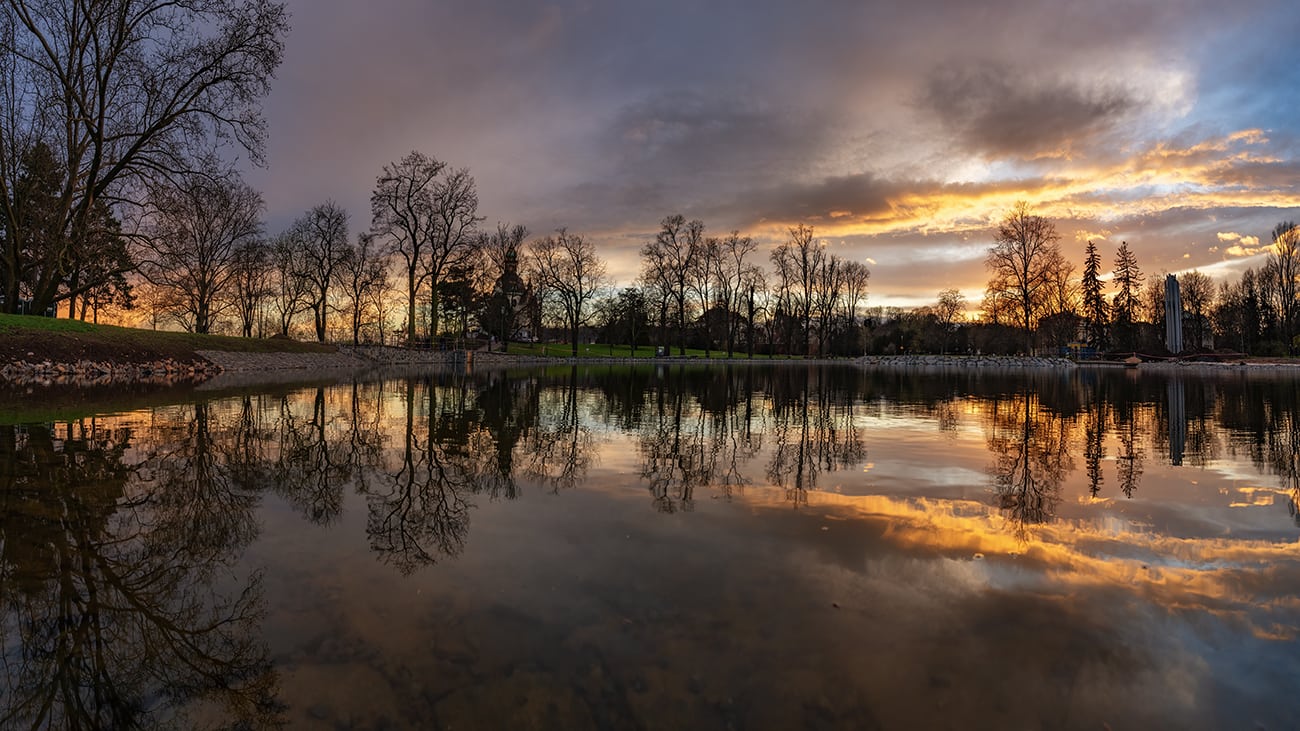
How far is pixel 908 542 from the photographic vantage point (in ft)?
17.1

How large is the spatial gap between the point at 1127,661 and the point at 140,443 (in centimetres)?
1187

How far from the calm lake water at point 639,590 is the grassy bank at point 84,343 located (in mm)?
20202

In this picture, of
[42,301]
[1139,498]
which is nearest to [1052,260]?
[1139,498]

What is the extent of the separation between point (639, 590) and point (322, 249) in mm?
64928

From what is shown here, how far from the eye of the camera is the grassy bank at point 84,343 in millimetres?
22969

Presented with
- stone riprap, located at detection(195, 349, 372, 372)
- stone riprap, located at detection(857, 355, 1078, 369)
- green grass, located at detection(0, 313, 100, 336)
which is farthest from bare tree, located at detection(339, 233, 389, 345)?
stone riprap, located at detection(857, 355, 1078, 369)

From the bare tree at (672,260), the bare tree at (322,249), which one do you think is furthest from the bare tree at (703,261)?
the bare tree at (322,249)

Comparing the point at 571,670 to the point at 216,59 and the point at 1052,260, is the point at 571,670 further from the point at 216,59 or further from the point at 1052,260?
the point at 1052,260

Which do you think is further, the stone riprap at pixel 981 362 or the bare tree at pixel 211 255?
the stone riprap at pixel 981 362

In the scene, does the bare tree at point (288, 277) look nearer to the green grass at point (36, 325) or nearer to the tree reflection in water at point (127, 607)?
the green grass at point (36, 325)

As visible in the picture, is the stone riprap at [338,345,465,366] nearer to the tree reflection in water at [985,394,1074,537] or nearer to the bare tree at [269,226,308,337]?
the bare tree at [269,226,308,337]

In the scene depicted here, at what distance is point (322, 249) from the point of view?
195 ft

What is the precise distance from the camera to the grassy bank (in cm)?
2297

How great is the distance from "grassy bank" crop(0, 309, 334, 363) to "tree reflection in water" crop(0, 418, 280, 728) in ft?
75.2
